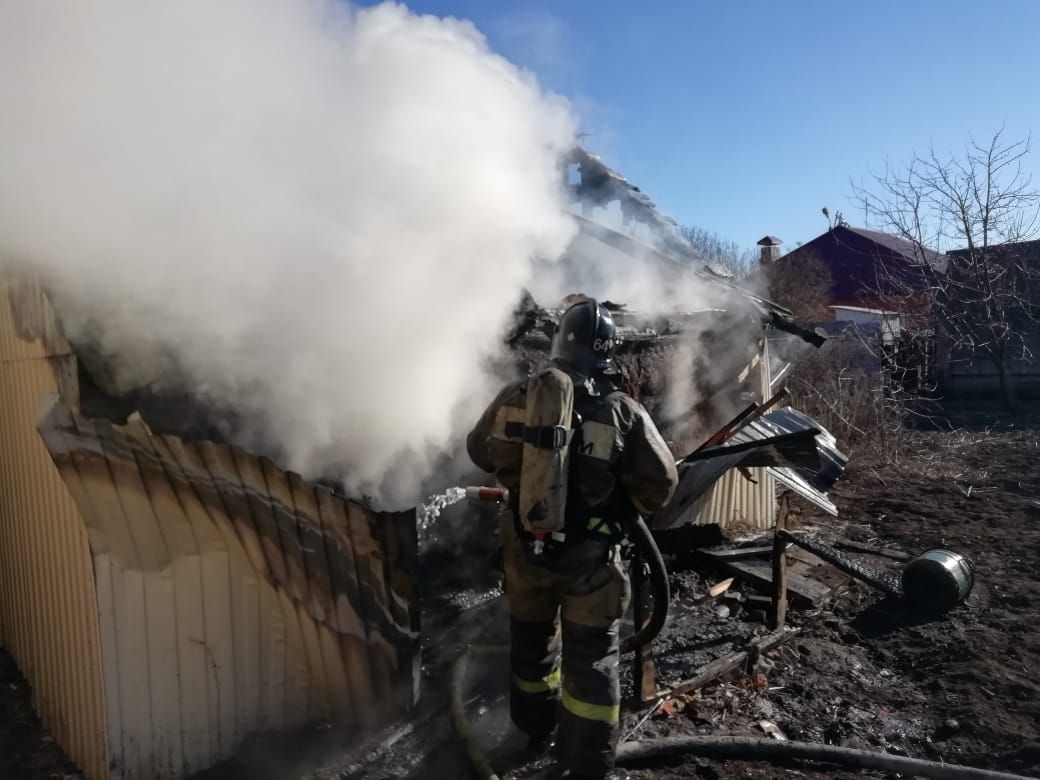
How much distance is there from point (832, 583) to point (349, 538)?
431cm

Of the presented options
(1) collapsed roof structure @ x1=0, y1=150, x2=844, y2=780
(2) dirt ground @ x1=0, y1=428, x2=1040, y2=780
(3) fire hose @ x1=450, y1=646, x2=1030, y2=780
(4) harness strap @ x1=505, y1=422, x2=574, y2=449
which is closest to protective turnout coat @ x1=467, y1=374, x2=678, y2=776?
(4) harness strap @ x1=505, y1=422, x2=574, y2=449

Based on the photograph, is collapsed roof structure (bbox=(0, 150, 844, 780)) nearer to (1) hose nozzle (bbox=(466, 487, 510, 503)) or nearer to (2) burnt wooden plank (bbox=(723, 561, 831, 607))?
(1) hose nozzle (bbox=(466, 487, 510, 503))

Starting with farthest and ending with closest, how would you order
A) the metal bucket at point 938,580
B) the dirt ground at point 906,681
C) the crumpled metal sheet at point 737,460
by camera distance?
the metal bucket at point 938,580
the crumpled metal sheet at point 737,460
the dirt ground at point 906,681

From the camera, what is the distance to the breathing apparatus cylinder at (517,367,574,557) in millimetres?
3078

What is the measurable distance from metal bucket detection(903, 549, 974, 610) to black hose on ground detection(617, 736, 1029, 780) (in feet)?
7.30

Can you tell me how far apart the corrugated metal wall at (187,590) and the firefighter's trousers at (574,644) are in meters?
0.57

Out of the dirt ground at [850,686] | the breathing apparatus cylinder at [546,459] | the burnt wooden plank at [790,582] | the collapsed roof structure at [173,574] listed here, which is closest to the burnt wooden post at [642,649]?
the dirt ground at [850,686]

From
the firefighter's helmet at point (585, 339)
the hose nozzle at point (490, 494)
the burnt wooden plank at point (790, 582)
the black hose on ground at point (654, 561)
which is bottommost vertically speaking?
the burnt wooden plank at point (790, 582)

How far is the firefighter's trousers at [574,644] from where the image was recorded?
10.1 feet

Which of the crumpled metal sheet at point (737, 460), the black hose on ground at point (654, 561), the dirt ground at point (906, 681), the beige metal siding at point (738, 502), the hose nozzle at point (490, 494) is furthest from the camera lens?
the beige metal siding at point (738, 502)

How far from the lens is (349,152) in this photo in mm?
3918

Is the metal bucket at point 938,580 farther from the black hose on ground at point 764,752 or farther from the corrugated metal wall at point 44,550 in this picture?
the corrugated metal wall at point 44,550

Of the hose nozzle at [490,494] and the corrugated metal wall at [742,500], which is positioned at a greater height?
the hose nozzle at [490,494]

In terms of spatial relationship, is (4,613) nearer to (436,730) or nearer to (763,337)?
(436,730)
